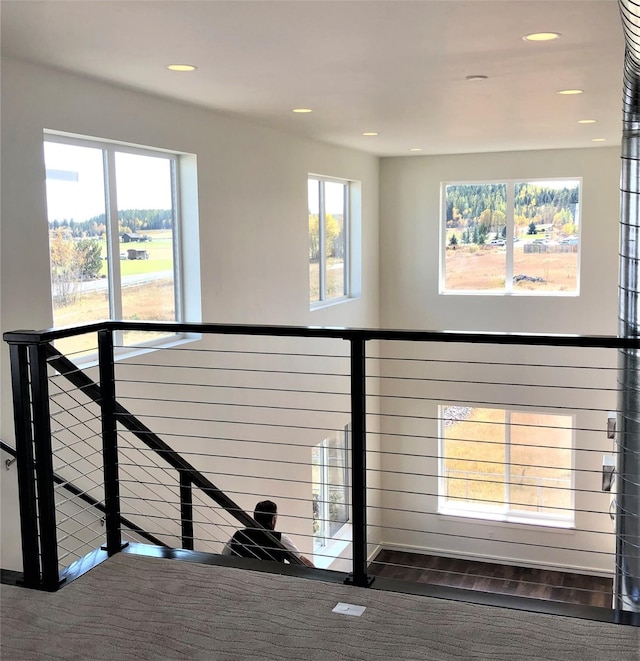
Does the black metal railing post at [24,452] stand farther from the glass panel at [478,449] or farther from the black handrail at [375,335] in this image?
the glass panel at [478,449]

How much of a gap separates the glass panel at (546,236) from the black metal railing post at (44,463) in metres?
6.95

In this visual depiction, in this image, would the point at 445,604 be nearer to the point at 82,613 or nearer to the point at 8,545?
the point at 82,613

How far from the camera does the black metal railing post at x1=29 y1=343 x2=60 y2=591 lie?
2.48m

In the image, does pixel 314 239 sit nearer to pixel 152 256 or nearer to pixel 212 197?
pixel 212 197

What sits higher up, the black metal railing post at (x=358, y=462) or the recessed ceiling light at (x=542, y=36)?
the recessed ceiling light at (x=542, y=36)

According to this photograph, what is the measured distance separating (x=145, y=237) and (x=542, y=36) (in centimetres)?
268

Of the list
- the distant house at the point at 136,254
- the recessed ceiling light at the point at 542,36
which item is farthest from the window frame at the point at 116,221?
the recessed ceiling light at the point at 542,36

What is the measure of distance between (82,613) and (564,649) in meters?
1.45

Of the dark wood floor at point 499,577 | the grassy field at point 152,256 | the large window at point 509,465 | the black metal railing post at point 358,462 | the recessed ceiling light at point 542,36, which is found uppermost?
the recessed ceiling light at point 542,36

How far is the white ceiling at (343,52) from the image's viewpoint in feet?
9.66

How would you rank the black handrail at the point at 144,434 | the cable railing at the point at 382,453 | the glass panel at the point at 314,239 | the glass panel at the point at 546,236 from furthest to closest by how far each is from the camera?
the glass panel at the point at 546,236 < the glass panel at the point at 314,239 < the cable railing at the point at 382,453 < the black handrail at the point at 144,434

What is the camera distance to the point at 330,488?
7895 millimetres

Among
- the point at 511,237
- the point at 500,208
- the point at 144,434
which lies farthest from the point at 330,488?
the point at 144,434

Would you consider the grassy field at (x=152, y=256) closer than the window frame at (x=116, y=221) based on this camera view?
No
